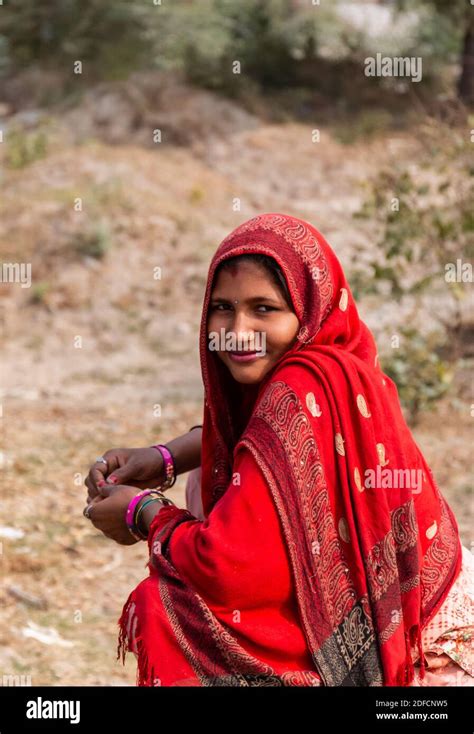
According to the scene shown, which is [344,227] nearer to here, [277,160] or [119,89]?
[277,160]

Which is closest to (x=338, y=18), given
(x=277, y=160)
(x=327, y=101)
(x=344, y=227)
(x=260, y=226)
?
(x=327, y=101)

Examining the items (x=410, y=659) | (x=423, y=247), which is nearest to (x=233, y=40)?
(x=423, y=247)

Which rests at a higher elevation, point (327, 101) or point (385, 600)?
point (327, 101)

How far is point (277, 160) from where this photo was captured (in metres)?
11.8

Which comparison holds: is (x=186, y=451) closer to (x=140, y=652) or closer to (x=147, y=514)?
(x=147, y=514)

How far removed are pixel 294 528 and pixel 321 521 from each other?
78 millimetres

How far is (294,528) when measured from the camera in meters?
2.23

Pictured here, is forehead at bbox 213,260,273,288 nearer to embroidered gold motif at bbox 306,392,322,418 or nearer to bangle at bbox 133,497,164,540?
embroidered gold motif at bbox 306,392,322,418

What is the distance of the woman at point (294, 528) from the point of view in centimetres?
223

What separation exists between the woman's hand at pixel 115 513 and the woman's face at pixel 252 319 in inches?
17.2

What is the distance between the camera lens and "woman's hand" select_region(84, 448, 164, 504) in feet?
9.17

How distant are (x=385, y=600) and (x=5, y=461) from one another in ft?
12.8

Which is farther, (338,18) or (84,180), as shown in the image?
(338,18)

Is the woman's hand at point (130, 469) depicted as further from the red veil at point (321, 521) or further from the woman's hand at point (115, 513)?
the red veil at point (321, 521)
